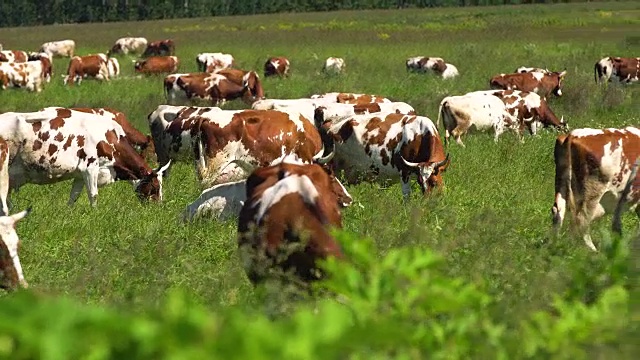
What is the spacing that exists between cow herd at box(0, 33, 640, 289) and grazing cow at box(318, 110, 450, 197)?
2cm

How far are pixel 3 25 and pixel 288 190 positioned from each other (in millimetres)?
87374

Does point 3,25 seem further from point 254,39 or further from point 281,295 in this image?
point 281,295

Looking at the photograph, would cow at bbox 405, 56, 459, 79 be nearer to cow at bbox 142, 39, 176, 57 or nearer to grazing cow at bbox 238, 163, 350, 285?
cow at bbox 142, 39, 176, 57

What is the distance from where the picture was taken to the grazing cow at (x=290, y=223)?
234 inches

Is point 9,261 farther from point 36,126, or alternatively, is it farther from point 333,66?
point 333,66

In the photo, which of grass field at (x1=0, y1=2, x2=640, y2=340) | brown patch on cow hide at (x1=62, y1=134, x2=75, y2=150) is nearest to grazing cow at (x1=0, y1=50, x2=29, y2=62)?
grass field at (x1=0, y1=2, x2=640, y2=340)

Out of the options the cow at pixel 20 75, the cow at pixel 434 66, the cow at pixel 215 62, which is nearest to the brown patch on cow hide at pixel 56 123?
the cow at pixel 20 75

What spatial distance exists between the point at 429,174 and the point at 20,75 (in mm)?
23425

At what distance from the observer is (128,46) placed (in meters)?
52.1

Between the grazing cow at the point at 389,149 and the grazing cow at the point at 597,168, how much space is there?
294 centimetres

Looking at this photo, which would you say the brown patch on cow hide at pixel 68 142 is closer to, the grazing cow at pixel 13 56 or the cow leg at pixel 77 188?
the cow leg at pixel 77 188

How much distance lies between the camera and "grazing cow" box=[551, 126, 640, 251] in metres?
9.27

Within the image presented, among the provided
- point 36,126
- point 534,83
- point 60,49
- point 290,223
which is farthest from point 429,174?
point 60,49

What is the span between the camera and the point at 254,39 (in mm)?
52406
